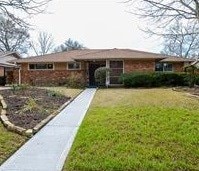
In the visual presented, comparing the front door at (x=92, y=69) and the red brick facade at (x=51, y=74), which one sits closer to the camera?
the red brick facade at (x=51, y=74)

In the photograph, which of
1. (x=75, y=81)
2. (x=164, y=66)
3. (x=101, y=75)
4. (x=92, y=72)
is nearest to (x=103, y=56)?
(x=101, y=75)

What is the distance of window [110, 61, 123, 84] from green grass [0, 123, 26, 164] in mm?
23512

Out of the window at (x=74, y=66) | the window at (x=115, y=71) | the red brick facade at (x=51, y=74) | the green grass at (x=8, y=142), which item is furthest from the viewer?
the window at (x=74, y=66)

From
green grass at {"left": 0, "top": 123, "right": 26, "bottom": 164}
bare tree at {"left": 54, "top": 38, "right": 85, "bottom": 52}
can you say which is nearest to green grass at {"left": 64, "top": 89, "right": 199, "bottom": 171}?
green grass at {"left": 0, "top": 123, "right": 26, "bottom": 164}

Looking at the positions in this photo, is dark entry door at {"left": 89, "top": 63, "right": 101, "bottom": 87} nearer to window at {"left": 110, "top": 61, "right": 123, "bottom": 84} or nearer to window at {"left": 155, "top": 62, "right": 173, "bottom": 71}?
window at {"left": 110, "top": 61, "right": 123, "bottom": 84}

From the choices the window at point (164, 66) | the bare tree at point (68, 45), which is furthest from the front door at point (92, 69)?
the bare tree at point (68, 45)

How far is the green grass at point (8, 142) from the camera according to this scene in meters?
8.42

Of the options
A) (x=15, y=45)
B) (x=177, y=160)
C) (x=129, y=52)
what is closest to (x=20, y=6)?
(x=177, y=160)

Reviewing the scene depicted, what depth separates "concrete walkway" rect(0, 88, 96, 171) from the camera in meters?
7.44

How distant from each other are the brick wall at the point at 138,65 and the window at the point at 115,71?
0.43 meters

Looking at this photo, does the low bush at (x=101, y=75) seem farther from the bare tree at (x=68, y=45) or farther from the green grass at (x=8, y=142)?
the bare tree at (x=68, y=45)

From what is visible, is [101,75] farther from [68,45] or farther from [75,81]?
[68,45]

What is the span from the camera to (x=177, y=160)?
25.7 ft

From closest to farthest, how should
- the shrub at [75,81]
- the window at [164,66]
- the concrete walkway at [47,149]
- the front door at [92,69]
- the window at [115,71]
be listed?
the concrete walkway at [47,149] < the shrub at [75,81] < the window at [115,71] < the front door at [92,69] < the window at [164,66]
